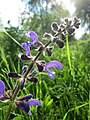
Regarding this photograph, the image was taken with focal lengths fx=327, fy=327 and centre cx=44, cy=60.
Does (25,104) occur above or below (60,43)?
below

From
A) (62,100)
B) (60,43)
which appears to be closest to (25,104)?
(60,43)

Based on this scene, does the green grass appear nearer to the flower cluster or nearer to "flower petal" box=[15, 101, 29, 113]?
the flower cluster

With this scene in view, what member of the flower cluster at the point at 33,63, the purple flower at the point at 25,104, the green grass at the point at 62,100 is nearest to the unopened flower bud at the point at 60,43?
the flower cluster at the point at 33,63

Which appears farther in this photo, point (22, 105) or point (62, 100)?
point (62, 100)

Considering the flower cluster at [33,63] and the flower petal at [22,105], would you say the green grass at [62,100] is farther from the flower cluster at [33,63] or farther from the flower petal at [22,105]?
the flower petal at [22,105]

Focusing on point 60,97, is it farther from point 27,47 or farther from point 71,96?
point 27,47

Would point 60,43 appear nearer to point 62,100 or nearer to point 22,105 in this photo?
point 22,105

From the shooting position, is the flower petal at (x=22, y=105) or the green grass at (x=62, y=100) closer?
the flower petal at (x=22, y=105)

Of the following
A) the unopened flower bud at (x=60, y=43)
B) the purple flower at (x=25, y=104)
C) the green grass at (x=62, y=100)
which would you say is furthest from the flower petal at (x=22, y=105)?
the green grass at (x=62, y=100)

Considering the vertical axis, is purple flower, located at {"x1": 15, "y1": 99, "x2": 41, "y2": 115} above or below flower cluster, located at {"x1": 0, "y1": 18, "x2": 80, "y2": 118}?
below

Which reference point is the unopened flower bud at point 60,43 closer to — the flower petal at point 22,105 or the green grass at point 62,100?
the flower petal at point 22,105

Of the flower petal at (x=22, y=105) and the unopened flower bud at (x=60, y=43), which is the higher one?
the unopened flower bud at (x=60, y=43)

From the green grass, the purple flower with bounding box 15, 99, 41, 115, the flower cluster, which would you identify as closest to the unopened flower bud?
the flower cluster
